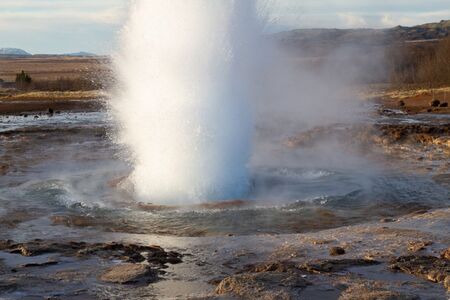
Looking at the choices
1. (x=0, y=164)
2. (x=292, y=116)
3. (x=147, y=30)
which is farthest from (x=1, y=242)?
(x=292, y=116)

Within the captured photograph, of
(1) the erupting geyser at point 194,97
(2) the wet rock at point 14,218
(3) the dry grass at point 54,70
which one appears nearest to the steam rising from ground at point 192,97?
(1) the erupting geyser at point 194,97

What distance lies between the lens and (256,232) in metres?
9.00

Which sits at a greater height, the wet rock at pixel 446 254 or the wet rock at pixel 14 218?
the wet rock at pixel 446 254

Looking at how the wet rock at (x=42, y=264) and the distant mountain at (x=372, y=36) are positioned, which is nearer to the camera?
the wet rock at (x=42, y=264)

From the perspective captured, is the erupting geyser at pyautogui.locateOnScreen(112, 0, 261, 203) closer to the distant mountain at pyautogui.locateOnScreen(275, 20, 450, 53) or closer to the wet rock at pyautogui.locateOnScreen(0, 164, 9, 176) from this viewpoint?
the wet rock at pyautogui.locateOnScreen(0, 164, 9, 176)

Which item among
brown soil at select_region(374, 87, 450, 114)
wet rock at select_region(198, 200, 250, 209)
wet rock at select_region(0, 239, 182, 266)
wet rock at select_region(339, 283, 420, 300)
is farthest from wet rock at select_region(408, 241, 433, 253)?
brown soil at select_region(374, 87, 450, 114)

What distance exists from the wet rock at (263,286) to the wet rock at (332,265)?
1.22 feet

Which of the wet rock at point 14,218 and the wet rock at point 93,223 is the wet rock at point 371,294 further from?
the wet rock at point 14,218

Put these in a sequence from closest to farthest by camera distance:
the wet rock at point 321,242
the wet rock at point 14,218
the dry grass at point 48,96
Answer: the wet rock at point 321,242 → the wet rock at point 14,218 → the dry grass at point 48,96

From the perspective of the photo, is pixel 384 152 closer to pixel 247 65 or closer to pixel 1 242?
pixel 247 65

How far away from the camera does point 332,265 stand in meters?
7.00

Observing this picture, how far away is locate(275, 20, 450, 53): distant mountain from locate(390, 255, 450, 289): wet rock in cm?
7740

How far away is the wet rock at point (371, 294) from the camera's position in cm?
592

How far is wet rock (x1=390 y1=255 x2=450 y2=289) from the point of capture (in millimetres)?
6512
